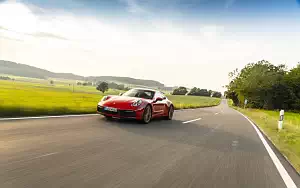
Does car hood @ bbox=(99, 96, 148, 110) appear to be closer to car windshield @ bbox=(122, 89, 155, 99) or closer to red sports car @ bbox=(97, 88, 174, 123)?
red sports car @ bbox=(97, 88, 174, 123)

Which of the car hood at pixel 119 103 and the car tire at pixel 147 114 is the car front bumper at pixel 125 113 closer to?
the car hood at pixel 119 103

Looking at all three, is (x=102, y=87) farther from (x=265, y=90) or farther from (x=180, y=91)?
(x=180, y=91)

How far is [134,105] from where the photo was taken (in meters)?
9.23

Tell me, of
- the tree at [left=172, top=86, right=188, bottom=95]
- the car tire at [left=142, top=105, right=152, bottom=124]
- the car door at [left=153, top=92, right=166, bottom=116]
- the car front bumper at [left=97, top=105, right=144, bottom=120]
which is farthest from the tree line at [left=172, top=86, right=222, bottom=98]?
the car front bumper at [left=97, top=105, right=144, bottom=120]

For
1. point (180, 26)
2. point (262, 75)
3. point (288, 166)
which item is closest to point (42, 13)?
point (180, 26)

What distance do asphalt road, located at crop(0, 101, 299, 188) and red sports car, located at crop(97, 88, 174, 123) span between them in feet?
8.67

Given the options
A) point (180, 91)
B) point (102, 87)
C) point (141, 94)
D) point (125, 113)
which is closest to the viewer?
point (125, 113)

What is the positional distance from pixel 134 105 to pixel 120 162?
16.8 feet

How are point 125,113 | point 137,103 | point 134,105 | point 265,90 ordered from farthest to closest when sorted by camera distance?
point 265,90 → point 137,103 → point 134,105 → point 125,113

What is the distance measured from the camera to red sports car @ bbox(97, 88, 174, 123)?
9.09 meters

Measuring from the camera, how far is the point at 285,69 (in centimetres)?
7944

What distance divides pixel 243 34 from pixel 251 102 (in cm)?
5917

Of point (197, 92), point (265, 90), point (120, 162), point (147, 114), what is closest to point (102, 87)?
point (265, 90)

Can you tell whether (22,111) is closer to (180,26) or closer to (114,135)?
(114,135)
